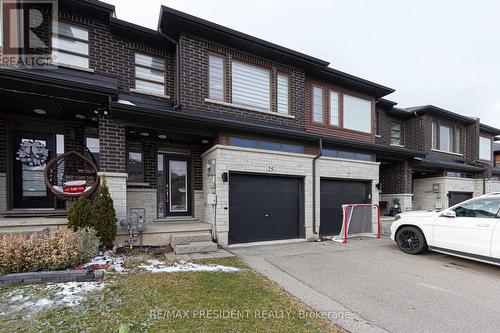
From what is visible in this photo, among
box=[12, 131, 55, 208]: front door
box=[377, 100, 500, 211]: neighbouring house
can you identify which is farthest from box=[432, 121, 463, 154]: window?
box=[12, 131, 55, 208]: front door

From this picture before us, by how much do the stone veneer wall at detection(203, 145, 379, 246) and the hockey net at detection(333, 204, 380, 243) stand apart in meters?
0.93

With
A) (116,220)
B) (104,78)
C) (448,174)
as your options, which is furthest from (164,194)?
(448,174)

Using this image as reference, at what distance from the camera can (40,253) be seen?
4621mm

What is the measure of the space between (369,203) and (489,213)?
16.1 feet

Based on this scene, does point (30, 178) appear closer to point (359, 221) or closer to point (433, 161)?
point (359, 221)

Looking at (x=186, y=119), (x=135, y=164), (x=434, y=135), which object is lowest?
(x=135, y=164)

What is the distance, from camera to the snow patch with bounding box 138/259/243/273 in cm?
521

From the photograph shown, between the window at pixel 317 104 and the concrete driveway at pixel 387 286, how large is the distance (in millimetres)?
5063

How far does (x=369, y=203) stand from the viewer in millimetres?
10508

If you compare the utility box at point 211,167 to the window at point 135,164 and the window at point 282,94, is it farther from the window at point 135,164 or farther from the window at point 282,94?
the window at point 282,94

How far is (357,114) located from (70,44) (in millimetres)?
10581

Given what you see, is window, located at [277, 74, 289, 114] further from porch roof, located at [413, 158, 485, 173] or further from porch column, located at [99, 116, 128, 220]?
porch roof, located at [413, 158, 485, 173]

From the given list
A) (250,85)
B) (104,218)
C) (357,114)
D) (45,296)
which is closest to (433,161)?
(357,114)

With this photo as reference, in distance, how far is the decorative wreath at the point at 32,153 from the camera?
731 centimetres
